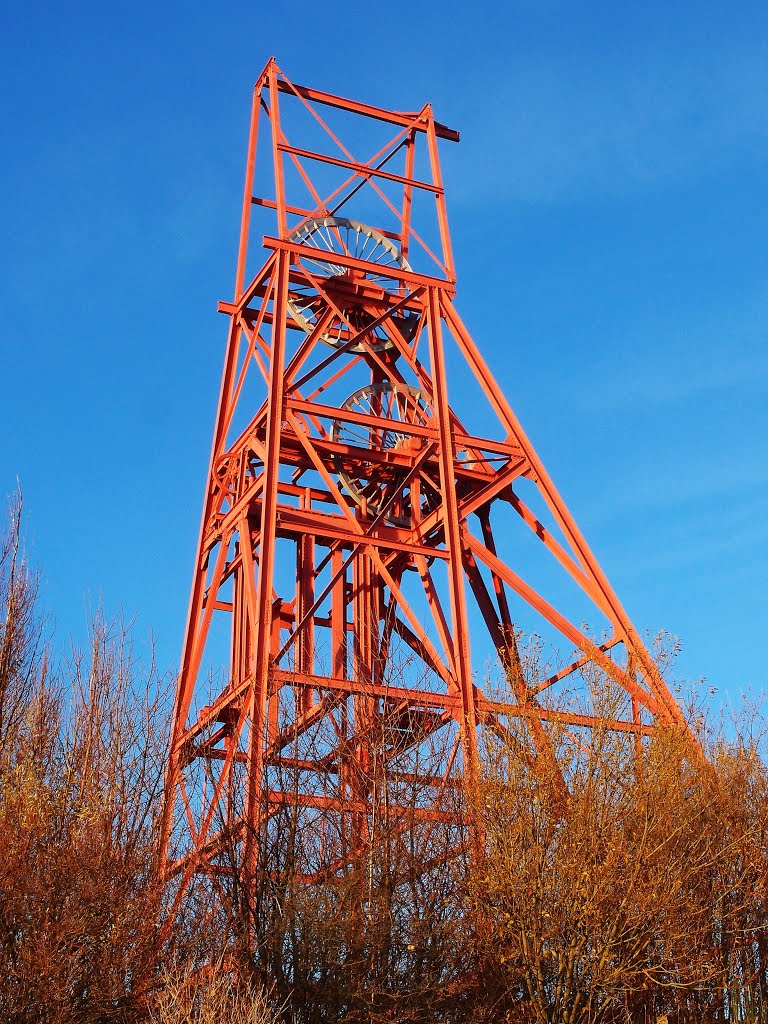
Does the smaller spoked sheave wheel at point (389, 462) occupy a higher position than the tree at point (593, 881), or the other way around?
the smaller spoked sheave wheel at point (389, 462)

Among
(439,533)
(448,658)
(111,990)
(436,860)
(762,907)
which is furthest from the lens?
(439,533)

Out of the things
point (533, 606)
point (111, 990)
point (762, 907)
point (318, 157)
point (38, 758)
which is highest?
point (318, 157)

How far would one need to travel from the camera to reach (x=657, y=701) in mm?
21188

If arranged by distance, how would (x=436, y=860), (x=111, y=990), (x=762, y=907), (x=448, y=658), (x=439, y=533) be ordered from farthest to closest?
(x=439, y=533)
(x=762, y=907)
(x=448, y=658)
(x=436, y=860)
(x=111, y=990)

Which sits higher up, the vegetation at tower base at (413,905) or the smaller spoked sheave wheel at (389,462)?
the smaller spoked sheave wheel at (389,462)

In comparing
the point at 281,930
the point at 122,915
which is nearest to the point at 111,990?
the point at 122,915

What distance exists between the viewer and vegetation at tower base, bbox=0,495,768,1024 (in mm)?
17391

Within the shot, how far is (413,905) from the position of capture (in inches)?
713

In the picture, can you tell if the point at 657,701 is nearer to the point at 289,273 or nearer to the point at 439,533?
the point at 439,533

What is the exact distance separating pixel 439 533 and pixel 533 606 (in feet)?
8.93

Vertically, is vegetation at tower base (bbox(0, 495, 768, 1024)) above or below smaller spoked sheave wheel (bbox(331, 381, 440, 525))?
below

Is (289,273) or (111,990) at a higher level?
(289,273)

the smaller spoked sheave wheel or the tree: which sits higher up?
the smaller spoked sheave wheel

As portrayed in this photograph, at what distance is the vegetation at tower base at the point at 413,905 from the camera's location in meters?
17.4
